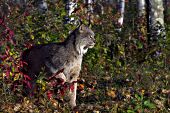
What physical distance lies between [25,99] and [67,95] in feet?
3.13

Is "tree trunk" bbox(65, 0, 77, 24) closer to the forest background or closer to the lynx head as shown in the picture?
the forest background

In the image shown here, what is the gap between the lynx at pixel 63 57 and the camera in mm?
8547

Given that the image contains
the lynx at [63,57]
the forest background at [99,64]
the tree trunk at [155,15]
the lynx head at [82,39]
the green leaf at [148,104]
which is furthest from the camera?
the tree trunk at [155,15]

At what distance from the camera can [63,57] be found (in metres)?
8.64

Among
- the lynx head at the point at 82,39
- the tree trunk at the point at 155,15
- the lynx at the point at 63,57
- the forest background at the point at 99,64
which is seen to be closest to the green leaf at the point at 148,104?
the forest background at the point at 99,64

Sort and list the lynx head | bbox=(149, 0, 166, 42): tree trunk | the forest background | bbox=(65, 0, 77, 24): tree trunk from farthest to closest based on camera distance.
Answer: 1. bbox=(149, 0, 166, 42): tree trunk
2. bbox=(65, 0, 77, 24): tree trunk
3. the lynx head
4. the forest background

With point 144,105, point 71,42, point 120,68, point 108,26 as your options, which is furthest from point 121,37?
point 144,105

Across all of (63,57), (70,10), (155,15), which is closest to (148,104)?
(63,57)

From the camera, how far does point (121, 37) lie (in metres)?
12.5

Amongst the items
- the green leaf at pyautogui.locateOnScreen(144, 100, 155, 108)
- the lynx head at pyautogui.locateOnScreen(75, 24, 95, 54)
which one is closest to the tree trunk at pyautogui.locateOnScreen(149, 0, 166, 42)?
the lynx head at pyautogui.locateOnScreen(75, 24, 95, 54)

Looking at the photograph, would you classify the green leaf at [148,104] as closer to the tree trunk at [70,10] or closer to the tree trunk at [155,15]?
the tree trunk at [70,10]

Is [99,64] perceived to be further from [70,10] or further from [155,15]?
[155,15]

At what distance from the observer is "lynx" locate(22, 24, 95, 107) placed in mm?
8547

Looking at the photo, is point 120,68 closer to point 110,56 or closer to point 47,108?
point 110,56
